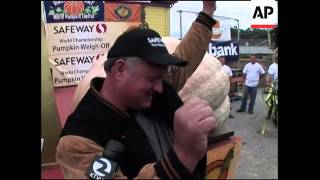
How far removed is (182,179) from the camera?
889mm

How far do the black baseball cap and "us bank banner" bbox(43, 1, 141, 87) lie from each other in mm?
1142

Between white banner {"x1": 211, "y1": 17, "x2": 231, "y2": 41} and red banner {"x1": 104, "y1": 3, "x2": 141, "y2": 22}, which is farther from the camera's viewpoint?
red banner {"x1": 104, "y1": 3, "x2": 141, "y2": 22}

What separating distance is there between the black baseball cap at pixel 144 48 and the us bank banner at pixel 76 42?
114 cm

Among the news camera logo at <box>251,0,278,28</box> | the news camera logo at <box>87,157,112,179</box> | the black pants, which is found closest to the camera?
the news camera logo at <box>87,157,112,179</box>

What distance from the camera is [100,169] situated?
3.14ft

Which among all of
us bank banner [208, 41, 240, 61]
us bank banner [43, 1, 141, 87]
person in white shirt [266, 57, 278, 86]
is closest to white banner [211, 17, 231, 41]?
us bank banner [208, 41, 240, 61]

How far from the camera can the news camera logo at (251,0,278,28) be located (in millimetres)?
1266

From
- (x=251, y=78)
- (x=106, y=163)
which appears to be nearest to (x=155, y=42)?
(x=106, y=163)

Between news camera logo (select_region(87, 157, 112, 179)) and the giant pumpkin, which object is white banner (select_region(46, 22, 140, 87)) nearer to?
the giant pumpkin

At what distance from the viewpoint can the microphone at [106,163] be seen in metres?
0.95

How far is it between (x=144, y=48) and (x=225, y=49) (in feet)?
3.82
